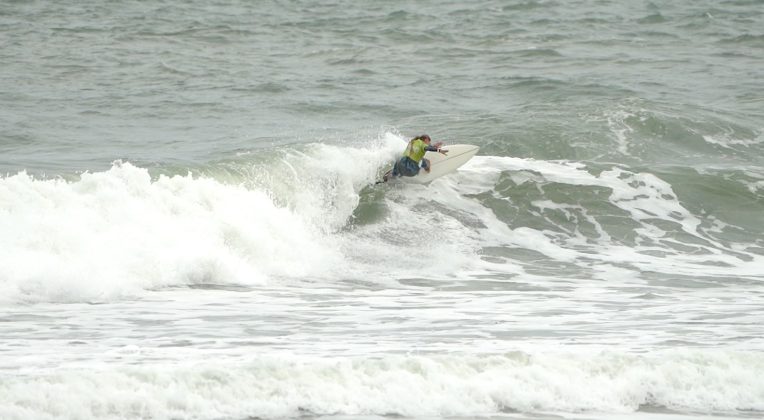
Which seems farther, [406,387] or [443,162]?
[443,162]

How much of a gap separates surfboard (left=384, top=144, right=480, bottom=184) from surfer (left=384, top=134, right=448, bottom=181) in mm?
82

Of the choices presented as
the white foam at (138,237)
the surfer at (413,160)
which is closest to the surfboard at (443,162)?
the surfer at (413,160)

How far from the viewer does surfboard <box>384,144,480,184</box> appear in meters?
17.4

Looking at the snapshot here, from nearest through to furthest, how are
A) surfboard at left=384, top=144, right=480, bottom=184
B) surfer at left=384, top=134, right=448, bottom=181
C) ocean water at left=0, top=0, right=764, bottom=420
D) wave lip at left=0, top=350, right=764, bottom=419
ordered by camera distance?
wave lip at left=0, top=350, right=764, bottom=419, ocean water at left=0, top=0, right=764, bottom=420, surfer at left=384, top=134, right=448, bottom=181, surfboard at left=384, top=144, right=480, bottom=184

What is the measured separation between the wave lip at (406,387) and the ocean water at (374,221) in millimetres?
19

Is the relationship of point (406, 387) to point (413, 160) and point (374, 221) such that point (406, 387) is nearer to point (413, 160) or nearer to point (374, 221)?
point (374, 221)

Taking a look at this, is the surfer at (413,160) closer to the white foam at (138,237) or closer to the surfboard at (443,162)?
the surfboard at (443,162)

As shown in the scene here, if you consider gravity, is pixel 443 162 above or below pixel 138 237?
below

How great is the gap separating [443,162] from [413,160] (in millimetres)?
578

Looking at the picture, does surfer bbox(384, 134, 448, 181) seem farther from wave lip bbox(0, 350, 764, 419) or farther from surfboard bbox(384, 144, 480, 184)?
wave lip bbox(0, 350, 764, 419)

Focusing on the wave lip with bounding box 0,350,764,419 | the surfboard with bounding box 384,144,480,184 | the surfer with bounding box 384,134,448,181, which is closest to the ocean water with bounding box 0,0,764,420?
the wave lip with bounding box 0,350,764,419

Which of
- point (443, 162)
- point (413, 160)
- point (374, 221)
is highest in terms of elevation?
point (413, 160)

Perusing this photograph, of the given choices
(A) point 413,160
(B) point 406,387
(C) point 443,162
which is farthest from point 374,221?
(B) point 406,387

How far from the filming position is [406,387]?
767 cm
